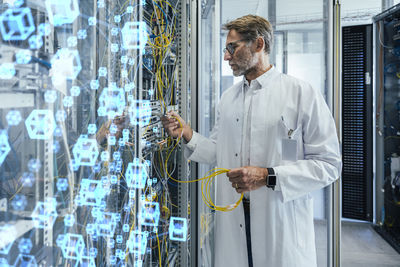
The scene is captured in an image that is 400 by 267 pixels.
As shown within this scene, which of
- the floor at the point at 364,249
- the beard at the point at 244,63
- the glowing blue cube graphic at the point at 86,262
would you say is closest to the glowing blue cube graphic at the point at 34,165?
the glowing blue cube graphic at the point at 86,262

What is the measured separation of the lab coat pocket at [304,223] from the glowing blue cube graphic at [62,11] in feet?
3.85

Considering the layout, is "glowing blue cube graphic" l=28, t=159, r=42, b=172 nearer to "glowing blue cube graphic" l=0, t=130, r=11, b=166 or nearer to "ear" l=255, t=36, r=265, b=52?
"glowing blue cube graphic" l=0, t=130, r=11, b=166

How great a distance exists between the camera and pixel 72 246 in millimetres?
869

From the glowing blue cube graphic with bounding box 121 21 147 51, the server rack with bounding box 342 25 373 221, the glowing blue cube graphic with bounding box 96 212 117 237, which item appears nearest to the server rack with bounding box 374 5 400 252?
the server rack with bounding box 342 25 373 221

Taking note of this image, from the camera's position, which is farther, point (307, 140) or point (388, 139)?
point (388, 139)

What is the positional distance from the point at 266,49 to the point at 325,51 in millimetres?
608

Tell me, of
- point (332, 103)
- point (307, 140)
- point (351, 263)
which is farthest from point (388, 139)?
point (307, 140)

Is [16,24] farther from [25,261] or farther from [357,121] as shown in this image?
[357,121]

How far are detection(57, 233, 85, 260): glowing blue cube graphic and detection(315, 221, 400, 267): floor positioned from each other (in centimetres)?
247

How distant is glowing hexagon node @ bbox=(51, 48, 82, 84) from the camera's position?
0.77m

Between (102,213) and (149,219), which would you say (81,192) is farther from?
(149,219)

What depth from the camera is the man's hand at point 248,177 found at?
1.31m

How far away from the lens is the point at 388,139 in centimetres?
318

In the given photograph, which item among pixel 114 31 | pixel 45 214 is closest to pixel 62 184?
pixel 45 214
